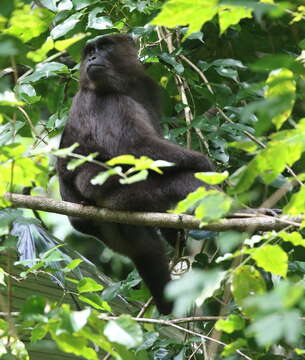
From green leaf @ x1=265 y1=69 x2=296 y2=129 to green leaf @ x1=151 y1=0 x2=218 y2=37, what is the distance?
0.32 metres

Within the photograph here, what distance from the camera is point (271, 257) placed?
97.5 inches

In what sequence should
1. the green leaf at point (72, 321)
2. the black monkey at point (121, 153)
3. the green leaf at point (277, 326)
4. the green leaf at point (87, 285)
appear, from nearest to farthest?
the green leaf at point (277, 326) < the green leaf at point (72, 321) < the green leaf at point (87, 285) < the black monkey at point (121, 153)

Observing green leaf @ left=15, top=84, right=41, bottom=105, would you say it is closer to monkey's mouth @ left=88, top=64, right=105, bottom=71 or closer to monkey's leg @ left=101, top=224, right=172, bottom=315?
monkey's mouth @ left=88, top=64, right=105, bottom=71

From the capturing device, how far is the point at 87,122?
4.80 m

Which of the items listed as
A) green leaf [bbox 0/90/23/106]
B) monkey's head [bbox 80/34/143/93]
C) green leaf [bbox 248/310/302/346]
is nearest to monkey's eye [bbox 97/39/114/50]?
monkey's head [bbox 80/34/143/93]

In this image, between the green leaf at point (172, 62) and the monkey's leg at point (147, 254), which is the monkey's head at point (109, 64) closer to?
the green leaf at point (172, 62)

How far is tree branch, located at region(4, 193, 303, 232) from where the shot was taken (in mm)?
3414

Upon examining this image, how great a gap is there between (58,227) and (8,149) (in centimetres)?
473

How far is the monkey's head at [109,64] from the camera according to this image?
16.5 ft

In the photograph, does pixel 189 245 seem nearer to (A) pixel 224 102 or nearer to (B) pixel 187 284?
(A) pixel 224 102

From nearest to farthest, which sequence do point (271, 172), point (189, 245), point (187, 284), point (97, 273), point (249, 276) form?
point (187, 284), point (271, 172), point (249, 276), point (97, 273), point (189, 245)

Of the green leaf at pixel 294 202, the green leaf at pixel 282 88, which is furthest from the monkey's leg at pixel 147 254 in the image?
the green leaf at pixel 294 202

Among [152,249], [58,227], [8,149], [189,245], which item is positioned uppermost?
[8,149]

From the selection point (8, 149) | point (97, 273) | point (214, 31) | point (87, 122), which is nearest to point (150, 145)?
point (87, 122)
